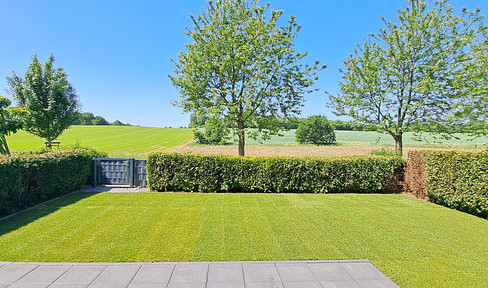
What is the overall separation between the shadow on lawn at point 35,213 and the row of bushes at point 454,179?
11.0 metres

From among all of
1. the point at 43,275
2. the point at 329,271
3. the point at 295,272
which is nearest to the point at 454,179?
the point at 329,271

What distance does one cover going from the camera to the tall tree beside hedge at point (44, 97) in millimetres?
13445

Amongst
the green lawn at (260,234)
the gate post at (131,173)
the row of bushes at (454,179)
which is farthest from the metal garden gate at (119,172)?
the row of bushes at (454,179)

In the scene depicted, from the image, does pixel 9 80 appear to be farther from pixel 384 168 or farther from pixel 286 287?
pixel 384 168

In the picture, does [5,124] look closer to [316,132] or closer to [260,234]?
[260,234]

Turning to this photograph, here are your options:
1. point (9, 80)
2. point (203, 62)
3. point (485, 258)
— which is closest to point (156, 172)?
point (203, 62)

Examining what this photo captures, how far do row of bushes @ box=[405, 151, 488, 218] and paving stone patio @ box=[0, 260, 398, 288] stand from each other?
4960 mm

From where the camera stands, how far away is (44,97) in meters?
13.8

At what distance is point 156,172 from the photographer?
911cm

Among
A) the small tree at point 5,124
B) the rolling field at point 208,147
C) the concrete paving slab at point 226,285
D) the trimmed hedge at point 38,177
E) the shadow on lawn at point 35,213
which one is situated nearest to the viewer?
the concrete paving slab at point 226,285

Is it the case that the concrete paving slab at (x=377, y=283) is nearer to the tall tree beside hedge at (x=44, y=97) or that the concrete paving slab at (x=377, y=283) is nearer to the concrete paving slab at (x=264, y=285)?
the concrete paving slab at (x=264, y=285)

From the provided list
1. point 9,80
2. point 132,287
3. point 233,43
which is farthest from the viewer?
point 9,80

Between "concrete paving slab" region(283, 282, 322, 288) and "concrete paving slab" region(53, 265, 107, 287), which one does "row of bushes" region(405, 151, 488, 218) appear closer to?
"concrete paving slab" region(283, 282, 322, 288)

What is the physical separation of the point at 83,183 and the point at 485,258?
11.6 meters
